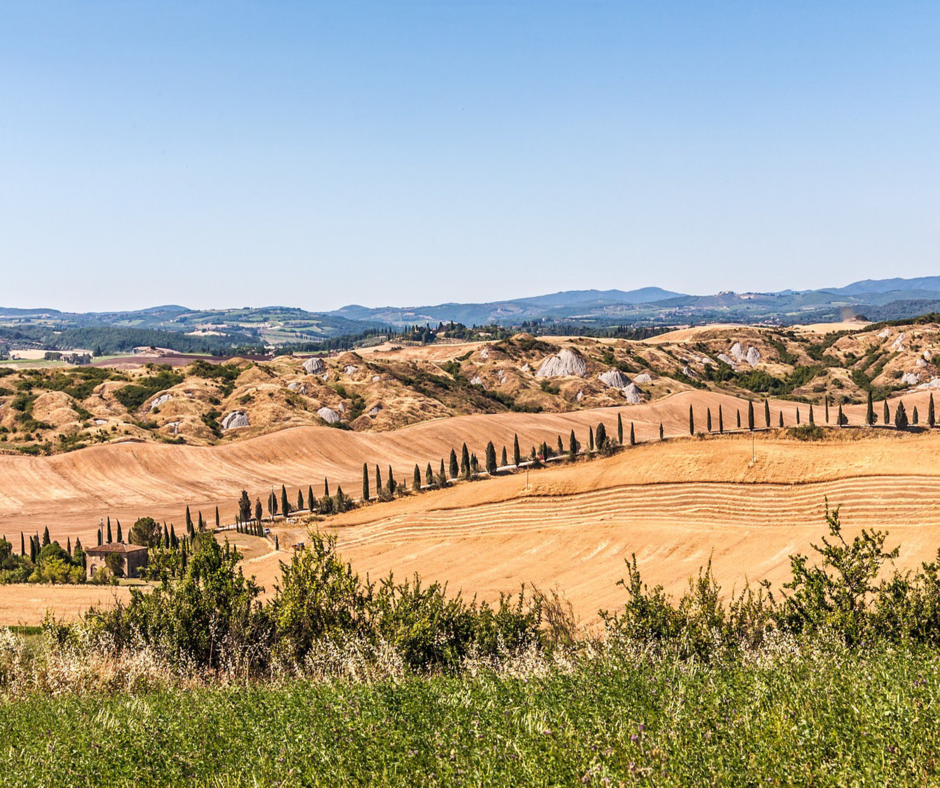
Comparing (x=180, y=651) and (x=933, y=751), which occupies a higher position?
(x=933, y=751)

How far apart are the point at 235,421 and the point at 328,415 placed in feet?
64.1

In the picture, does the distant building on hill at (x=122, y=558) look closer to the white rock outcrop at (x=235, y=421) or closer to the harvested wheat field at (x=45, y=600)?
the harvested wheat field at (x=45, y=600)

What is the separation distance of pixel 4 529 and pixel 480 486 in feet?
198

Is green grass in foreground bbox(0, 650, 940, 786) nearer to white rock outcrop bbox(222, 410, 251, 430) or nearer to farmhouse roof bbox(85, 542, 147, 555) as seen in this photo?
farmhouse roof bbox(85, 542, 147, 555)

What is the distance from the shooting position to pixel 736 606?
86.6 feet

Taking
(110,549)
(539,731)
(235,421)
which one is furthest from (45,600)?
(235,421)

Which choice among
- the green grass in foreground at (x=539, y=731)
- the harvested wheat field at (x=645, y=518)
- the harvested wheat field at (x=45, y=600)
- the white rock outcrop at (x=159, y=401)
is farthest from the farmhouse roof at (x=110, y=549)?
the white rock outcrop at (x=159, y=401)

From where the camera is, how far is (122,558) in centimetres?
7862

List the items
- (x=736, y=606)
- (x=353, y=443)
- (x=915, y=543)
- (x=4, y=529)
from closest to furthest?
(x=736, y=606) → (x=915, y=543) → (x=4, y=529) → (x=353, y=443)

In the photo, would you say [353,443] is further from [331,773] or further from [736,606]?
[331,773]

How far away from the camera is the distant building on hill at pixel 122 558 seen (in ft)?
258

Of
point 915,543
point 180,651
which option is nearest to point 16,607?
point 180,651

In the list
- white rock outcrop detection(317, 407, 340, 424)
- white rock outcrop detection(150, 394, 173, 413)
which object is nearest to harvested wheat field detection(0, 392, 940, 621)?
white rock outcrop detection(150, 394, 173, 413)

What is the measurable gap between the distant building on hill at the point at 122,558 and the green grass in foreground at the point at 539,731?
63096 mm
